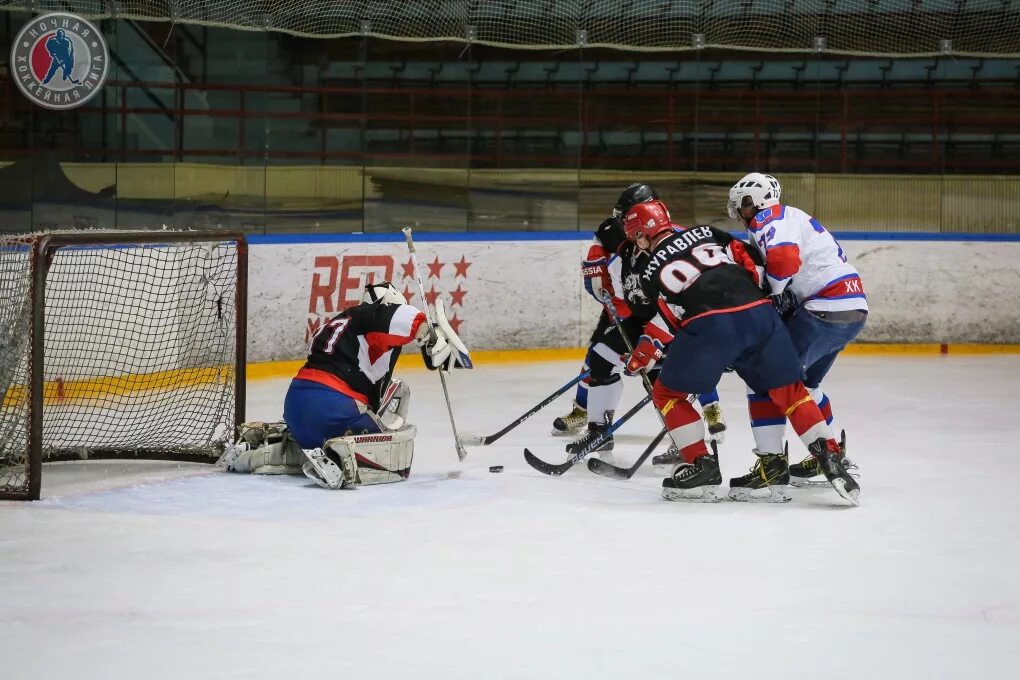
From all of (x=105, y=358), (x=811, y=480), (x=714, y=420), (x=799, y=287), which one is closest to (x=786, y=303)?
(x=799, y=287)

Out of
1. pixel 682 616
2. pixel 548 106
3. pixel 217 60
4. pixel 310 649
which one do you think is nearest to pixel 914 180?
pixel 548 106

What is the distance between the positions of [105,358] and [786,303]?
3253 millimetres

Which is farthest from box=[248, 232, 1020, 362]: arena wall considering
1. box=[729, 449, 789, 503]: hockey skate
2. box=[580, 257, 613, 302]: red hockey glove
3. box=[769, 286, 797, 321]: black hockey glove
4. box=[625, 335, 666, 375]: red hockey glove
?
box=[729, 449, 789, 503]: hockey skate

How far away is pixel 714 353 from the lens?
14.1 ft

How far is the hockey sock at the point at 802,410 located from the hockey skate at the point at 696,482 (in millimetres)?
297

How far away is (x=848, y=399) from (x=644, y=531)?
3.17m

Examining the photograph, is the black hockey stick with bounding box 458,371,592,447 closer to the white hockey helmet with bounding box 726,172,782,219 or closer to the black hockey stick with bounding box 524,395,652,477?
the black hockey stick with bounding box 524,395,652,477

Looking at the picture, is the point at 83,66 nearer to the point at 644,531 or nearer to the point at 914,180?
the point at 644,531

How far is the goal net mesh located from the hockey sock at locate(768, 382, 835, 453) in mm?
4926

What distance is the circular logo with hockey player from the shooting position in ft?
23.2

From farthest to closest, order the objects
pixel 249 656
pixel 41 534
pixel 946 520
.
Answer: pixel 946 520 → pixel 41 534 → pixel 249 656

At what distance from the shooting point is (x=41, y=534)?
12.9 feet

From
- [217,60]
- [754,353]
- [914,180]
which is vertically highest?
[217,60]

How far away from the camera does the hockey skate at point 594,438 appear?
200 inches
